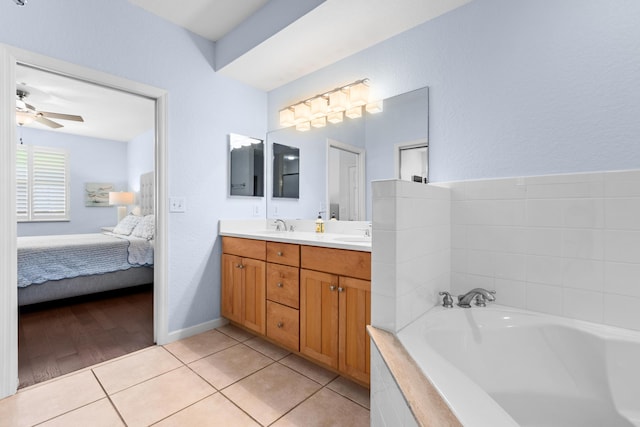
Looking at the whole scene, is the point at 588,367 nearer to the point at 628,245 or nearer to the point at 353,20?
the point at 628,245

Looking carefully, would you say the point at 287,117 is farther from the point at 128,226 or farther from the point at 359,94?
the point at 128,226

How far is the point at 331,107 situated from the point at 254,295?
61.2 inches

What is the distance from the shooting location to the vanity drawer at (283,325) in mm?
1852

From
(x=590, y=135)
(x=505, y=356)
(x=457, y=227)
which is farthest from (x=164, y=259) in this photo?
(x=590, y=135)

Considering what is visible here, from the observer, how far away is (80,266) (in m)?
3.03

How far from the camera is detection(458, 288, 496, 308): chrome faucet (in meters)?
1.36

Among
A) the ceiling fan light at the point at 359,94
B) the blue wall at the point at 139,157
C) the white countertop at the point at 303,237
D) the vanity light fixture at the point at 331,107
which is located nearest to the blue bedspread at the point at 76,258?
the white countertop at the point at 303,237

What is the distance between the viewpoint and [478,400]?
2.39 ft

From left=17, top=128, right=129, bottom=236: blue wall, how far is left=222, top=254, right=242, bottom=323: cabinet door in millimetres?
4339

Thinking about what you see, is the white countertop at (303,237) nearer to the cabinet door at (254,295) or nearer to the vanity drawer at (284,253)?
the vanity drawer at (284,253)

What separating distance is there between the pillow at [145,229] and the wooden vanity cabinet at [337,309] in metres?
2.81

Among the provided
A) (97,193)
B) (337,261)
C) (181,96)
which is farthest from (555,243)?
(97,193)

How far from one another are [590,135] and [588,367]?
0.97m

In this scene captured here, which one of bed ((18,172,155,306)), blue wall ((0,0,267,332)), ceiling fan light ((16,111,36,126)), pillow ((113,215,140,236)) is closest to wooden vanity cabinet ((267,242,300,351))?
blue wall ((0,0,267,332))
